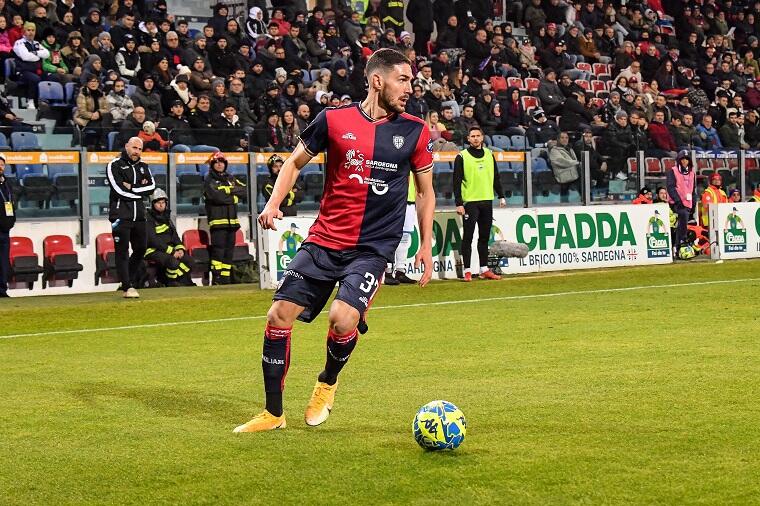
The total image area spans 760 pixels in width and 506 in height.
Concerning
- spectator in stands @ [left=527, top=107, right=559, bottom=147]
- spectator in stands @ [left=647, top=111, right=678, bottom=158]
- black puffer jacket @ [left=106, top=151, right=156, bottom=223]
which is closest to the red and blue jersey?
black puffer jacket @ [left=106, top=151, right=156, bottom=223]

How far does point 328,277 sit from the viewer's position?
7.42m

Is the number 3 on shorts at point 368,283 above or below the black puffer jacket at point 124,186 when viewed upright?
below

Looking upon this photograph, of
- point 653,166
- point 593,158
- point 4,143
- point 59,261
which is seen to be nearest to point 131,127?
point 4,143

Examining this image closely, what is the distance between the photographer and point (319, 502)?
5547mm

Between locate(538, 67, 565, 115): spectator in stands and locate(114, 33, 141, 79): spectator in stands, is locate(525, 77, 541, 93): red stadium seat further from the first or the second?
locate(114, 33, 141, 79): spectator in stands

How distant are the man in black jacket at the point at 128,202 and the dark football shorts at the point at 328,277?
33.2 ft

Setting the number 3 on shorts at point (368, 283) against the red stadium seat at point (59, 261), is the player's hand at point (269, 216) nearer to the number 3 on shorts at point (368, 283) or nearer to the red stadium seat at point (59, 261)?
the number 3 on shorts at point (368, 283)

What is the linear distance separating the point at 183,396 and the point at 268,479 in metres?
2.95

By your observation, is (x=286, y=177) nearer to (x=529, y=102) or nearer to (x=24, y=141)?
(x=24, y=141)

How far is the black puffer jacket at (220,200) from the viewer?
2023cm

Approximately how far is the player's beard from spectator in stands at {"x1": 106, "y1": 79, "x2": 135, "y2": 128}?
14.2 meters

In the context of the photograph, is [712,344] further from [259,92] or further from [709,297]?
[259,92]

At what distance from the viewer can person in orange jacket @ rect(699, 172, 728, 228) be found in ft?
86.2

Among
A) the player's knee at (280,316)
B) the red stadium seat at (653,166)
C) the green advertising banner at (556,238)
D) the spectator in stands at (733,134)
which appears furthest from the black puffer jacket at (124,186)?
the spectator in stands at (733,134)
